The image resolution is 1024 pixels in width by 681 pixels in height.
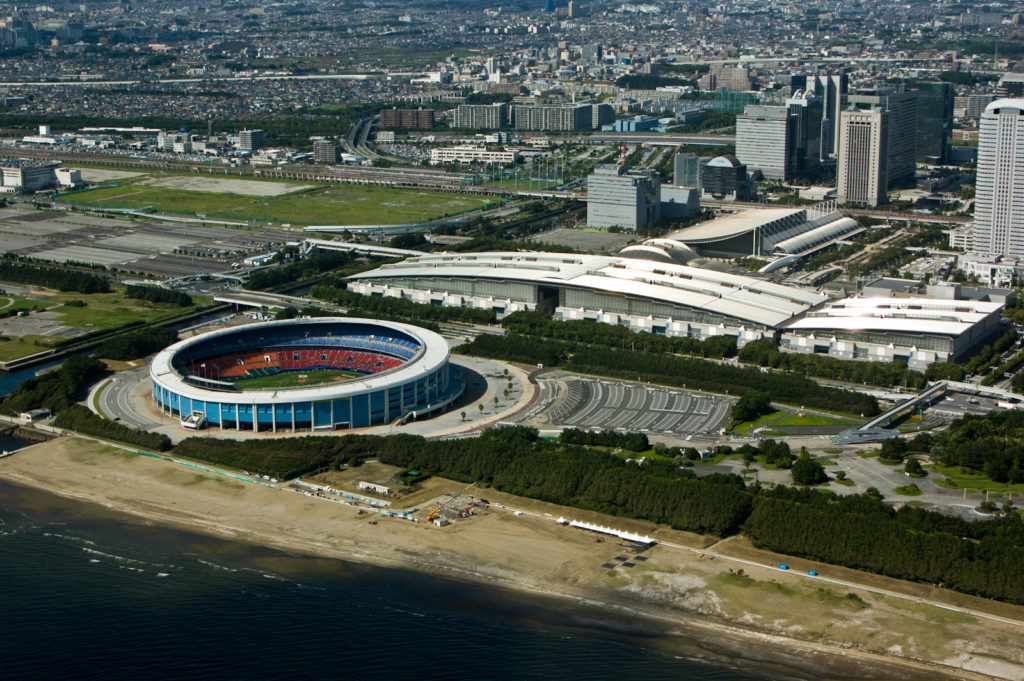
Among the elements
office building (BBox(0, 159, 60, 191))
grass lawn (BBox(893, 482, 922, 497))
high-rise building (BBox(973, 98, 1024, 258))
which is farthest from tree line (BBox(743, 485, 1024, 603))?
office building (BBox(0, 159, 60, 191))

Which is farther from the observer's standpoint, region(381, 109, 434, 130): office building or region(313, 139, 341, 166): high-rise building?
region(381, 109, 434, 130): office building

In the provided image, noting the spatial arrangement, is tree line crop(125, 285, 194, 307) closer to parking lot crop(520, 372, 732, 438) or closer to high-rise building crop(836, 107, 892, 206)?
parking lot crop(520, 372, 732, 438)

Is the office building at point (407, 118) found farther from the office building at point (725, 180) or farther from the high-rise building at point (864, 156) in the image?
the high-rise building at point (864, 156)

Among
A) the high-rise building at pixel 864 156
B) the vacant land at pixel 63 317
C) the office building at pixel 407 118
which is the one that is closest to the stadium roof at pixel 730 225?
the high-rise building at pixel 864 156

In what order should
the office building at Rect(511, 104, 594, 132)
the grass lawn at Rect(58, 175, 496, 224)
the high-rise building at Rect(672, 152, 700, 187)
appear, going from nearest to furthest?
Answer: the grass lawn at Rect(58, 175, 496, 224) < the high-rise building at Rect(672, 152, 700, 187) < the office building at Rect(511, 104, 594, 132)

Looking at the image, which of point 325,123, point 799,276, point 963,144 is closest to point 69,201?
point 325,123

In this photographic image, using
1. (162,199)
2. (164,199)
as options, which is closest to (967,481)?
(164,199)

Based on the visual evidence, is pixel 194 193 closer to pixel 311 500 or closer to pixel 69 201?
pixel 69 201
